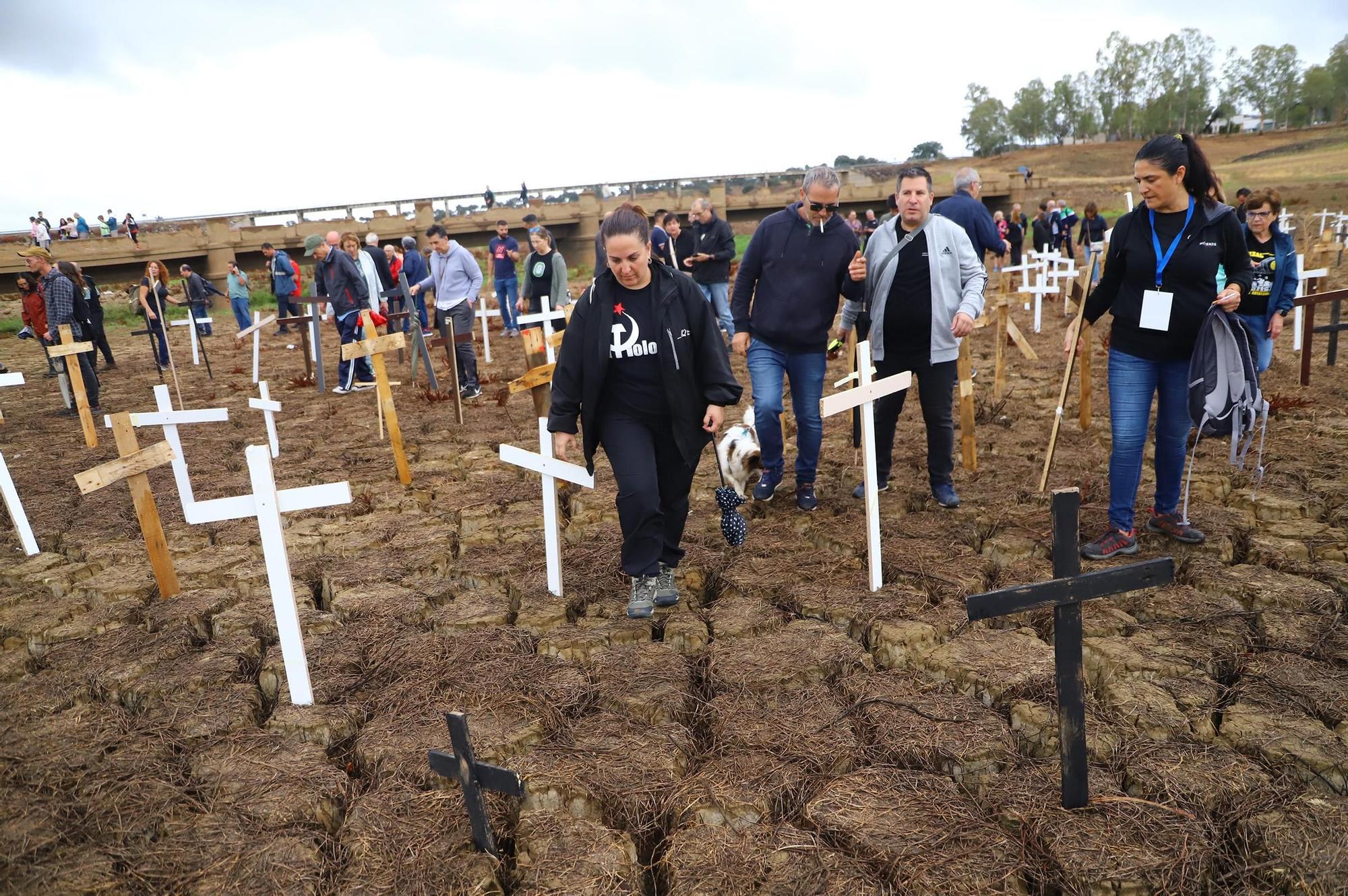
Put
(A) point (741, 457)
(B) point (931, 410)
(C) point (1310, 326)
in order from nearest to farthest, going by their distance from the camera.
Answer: (B) point (931, 410), (A) point (741, 457), (C) point (1310, 326)

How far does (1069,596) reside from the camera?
8.01 ft

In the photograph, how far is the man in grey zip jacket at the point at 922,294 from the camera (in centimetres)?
478

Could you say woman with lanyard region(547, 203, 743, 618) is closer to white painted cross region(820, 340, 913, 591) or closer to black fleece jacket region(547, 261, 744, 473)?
black fleece jacket region(547, 261, 744, 473)

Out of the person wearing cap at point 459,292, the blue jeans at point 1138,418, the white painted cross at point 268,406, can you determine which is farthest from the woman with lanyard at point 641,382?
the person wearing cap at point 459,292

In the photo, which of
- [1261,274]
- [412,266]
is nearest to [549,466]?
[1261,274]

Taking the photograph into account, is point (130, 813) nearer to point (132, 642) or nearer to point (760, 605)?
point (132, 642)

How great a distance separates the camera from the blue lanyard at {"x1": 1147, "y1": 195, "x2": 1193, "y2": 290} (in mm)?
3998

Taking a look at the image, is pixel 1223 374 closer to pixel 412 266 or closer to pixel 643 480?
pixel 643 480

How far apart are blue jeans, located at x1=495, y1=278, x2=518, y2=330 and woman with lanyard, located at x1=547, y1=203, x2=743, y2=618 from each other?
338 inches

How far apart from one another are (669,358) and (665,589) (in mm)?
1161

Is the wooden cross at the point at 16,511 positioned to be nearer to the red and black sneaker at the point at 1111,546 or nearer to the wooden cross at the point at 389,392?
the wooden cross at the point at 389,392

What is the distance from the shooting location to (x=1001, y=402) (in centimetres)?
773

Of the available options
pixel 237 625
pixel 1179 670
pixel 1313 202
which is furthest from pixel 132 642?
pixel 1313 202

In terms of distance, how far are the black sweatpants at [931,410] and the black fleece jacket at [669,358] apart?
56.3 inches
